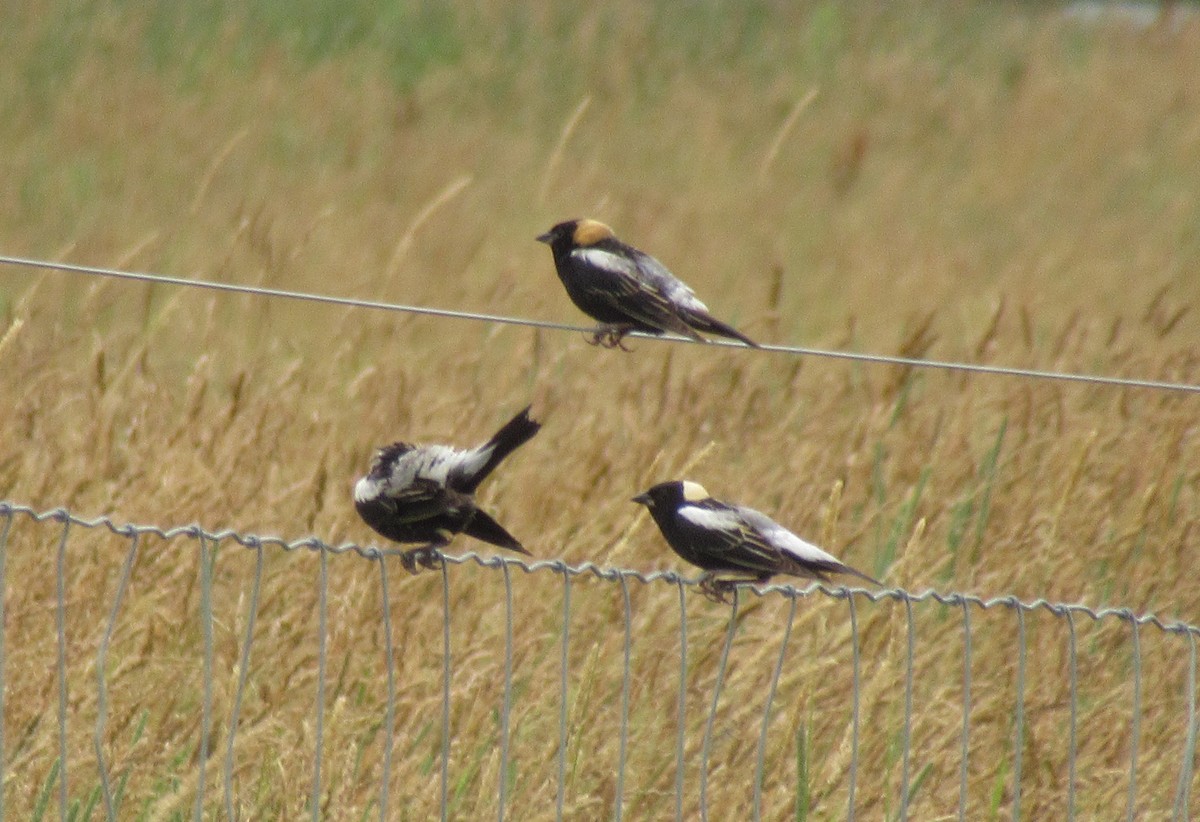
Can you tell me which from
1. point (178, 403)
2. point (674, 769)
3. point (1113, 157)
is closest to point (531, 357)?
point (178, 403)

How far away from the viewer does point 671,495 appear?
3836 mm

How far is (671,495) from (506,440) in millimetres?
674

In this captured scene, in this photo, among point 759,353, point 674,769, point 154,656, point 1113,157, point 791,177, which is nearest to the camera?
point 154,656

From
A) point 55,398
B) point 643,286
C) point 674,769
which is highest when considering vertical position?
point 643,286

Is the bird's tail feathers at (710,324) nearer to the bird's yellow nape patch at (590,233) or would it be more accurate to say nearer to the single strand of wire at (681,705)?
the bird's yellow nape patch at (590,233)

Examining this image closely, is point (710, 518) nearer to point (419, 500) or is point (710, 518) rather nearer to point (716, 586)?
point (716, 586)

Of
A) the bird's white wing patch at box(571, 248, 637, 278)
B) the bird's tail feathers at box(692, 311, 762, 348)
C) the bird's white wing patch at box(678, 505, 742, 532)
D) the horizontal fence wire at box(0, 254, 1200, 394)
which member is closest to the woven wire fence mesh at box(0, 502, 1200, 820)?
the bird's white wing patch at box(678, 505, 742, 532)

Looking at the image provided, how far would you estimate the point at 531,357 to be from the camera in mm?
5430

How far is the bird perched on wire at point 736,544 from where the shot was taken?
3.55 m

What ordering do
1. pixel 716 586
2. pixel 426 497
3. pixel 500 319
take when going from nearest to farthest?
pixel 500 319 < pixel 426 497 < pixel 716 586

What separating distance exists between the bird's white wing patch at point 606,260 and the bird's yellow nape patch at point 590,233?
0.04 meters

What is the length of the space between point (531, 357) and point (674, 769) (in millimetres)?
1854

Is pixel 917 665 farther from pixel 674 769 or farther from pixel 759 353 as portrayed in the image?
pixel 759 353

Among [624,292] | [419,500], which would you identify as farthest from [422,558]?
[624,292]
